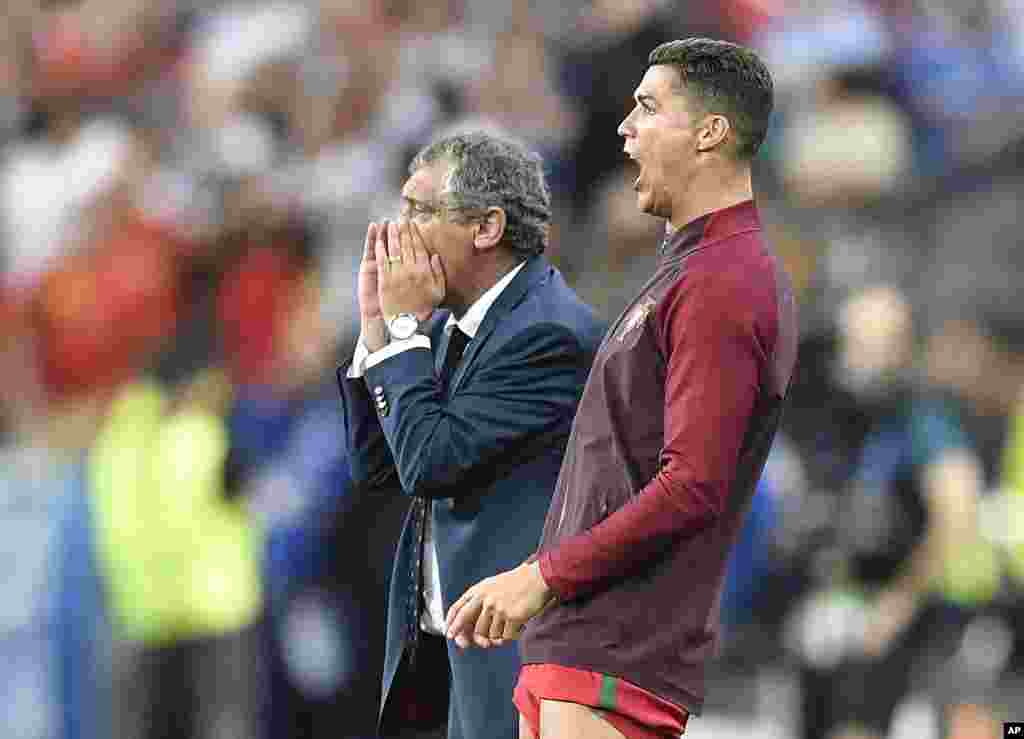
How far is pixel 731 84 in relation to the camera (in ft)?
8.35

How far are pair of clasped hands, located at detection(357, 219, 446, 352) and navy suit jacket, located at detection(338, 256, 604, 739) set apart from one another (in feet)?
0.29

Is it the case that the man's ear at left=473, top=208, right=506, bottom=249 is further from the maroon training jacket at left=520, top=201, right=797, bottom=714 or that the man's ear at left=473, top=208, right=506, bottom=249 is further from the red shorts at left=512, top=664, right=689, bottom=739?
the red shorts at left=512, top=664, right=689, bottom=739

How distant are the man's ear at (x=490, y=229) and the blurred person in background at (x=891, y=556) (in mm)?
2839

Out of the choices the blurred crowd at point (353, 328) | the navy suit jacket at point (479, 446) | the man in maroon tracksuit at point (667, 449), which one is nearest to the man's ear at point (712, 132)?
the man in maroon tracksuit at point (667, 449)

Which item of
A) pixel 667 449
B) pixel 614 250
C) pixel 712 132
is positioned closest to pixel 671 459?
pixel 667 449

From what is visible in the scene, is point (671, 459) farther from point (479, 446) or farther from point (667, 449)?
point (479, 446)

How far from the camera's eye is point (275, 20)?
736 centimetres

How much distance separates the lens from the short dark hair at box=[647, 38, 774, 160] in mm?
2543

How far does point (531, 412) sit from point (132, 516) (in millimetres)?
4403

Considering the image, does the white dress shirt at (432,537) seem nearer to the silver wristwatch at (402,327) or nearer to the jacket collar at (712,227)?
the silver wristwatch at (402,327)

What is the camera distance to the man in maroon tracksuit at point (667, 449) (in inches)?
94.2

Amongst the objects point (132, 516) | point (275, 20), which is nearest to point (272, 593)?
point (132, 516)

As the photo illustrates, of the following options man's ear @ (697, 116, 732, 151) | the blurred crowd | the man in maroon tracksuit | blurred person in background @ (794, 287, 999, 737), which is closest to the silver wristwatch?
the man in maroon tracksuit

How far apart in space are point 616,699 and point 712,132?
782 mm
